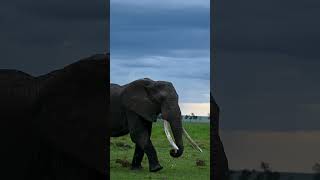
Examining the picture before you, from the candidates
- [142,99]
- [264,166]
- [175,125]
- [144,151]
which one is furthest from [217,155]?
[142,99]

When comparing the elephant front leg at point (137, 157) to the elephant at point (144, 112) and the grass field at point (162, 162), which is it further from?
the grass field at point (162, 162)

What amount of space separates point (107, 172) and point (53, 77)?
136 cm

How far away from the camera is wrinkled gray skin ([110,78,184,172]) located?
48.6ft

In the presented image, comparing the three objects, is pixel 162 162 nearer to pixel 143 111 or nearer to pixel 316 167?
pixel 143 111

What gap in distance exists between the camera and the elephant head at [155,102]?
575 inches

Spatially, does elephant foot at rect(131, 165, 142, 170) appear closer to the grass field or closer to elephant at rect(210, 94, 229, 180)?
the grass field

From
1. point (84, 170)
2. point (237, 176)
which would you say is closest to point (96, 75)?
point (84, 170)

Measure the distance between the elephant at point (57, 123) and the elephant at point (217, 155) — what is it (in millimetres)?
1610

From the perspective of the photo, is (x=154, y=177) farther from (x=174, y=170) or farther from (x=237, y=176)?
(x=237, y=176)

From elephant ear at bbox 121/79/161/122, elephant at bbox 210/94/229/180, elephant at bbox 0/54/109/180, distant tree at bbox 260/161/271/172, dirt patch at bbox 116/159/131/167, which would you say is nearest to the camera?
elephant at bbox 0/54/109/180

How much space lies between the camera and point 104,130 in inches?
374

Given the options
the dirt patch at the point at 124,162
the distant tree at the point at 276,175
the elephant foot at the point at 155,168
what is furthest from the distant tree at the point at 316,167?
the dirt patch at the point at 124,162

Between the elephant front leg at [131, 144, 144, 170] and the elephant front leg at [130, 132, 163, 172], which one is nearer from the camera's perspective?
the elephant front leg at [130, 132, 163, 172]

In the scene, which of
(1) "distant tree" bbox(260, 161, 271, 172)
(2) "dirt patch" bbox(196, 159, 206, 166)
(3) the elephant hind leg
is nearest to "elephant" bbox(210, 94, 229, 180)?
(1) "distant tree" bbox(260, 161, 271, 172)
